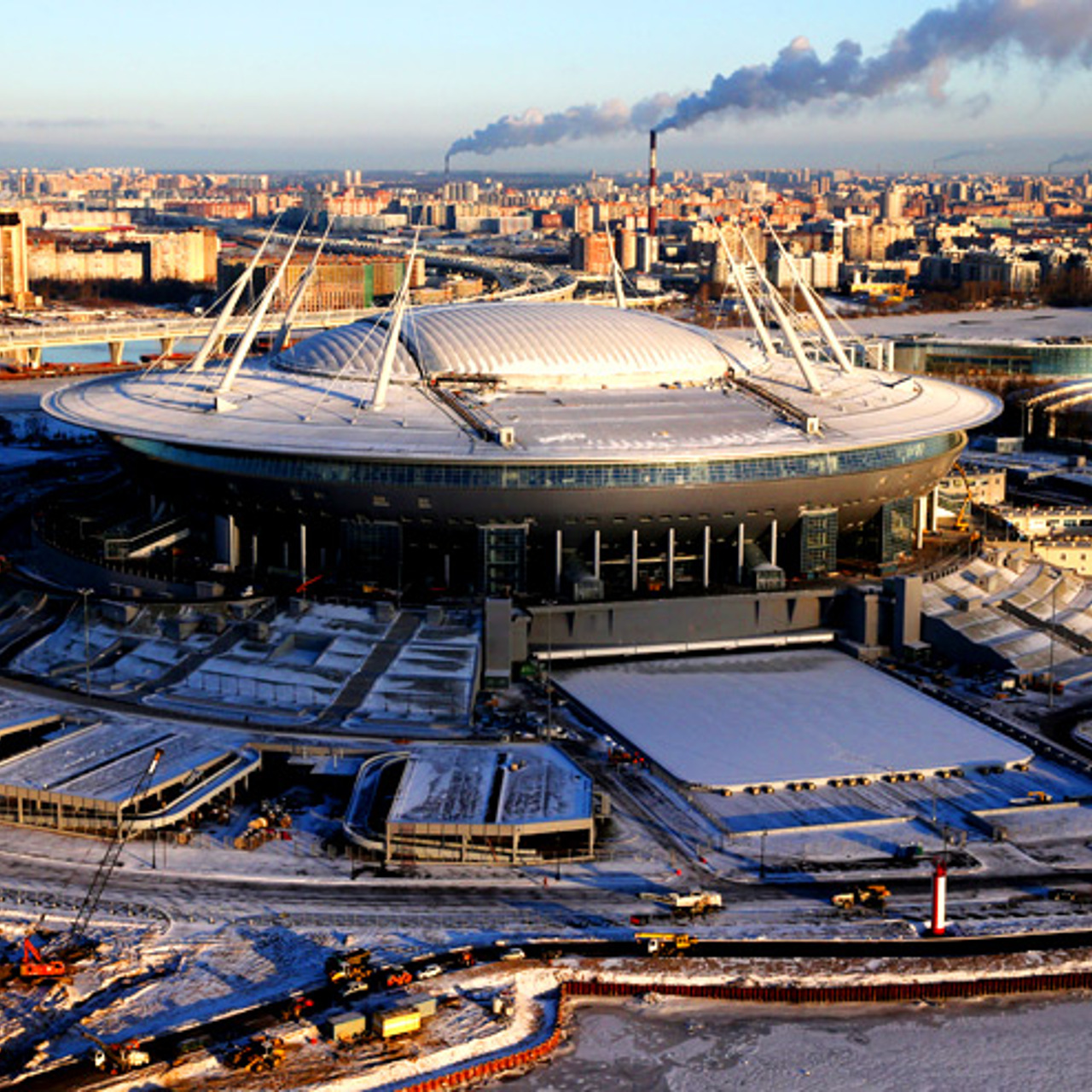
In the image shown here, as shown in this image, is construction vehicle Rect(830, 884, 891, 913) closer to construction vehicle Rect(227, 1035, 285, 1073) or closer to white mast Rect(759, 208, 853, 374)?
construction vehicle Rect(227, 1035, 285, 1073)

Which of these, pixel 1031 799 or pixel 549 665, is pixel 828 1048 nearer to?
pixel 1031 799

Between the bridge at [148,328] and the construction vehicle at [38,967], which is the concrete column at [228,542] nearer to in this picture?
the construction vehicle at [38,967]

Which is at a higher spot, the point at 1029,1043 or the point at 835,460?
the point at 835,460

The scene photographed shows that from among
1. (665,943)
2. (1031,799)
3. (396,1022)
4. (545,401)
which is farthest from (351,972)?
(545,401)

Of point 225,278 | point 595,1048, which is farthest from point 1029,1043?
point 225,278

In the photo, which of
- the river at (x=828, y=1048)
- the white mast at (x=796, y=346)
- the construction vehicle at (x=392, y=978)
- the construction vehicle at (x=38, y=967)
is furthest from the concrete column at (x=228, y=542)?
A: the river at (x=828, y=1048)

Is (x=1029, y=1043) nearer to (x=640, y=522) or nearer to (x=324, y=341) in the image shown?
(x=640, y=522)

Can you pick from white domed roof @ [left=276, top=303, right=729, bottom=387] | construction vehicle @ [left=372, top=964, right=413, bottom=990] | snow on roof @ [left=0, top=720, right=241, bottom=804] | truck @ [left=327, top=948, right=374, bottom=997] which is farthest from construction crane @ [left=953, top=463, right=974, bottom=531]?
construction vehicle @ [left=372, top=964, right=413, bottom=990]
